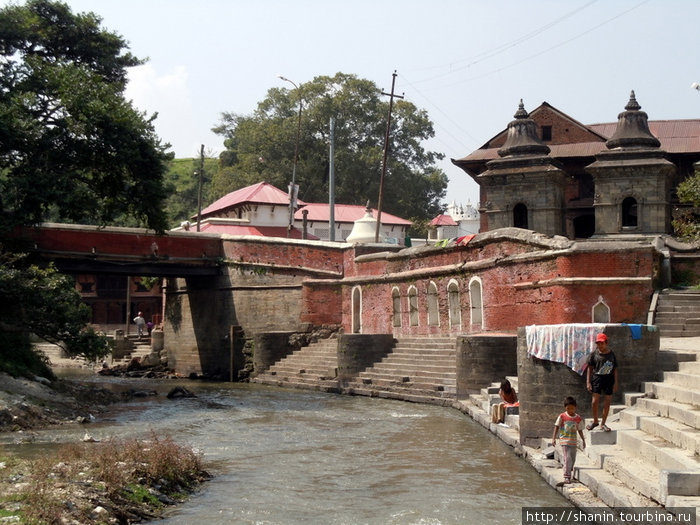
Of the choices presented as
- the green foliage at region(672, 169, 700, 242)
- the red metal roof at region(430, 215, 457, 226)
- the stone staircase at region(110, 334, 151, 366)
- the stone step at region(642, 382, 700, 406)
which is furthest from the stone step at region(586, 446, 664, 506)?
the red metal roof at region(430, 215, 457, 226)

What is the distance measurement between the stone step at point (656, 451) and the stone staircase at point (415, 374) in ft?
32.1

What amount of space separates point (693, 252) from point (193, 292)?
19.7m

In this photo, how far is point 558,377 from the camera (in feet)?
43.7

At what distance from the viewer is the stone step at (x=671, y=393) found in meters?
11.7

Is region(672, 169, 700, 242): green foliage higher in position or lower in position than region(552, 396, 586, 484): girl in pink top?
higher

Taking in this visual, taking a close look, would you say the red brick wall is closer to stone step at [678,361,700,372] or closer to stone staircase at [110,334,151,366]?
stone step at [678,361,700,372]

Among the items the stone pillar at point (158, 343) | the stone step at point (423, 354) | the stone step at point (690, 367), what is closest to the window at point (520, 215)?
the stone step at point (423, 354)

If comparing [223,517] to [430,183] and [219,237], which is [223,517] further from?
[430,183]

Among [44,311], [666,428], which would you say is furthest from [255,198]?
[666,428]

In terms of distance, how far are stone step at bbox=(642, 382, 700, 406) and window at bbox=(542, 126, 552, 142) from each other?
86.2 feet

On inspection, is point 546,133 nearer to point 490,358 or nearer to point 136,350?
point 136,350

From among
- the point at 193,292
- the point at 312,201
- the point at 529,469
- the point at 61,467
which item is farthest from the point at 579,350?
the point at 312,201

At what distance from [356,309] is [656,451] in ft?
70.6

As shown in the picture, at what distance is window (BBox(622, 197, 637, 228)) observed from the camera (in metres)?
33.8
